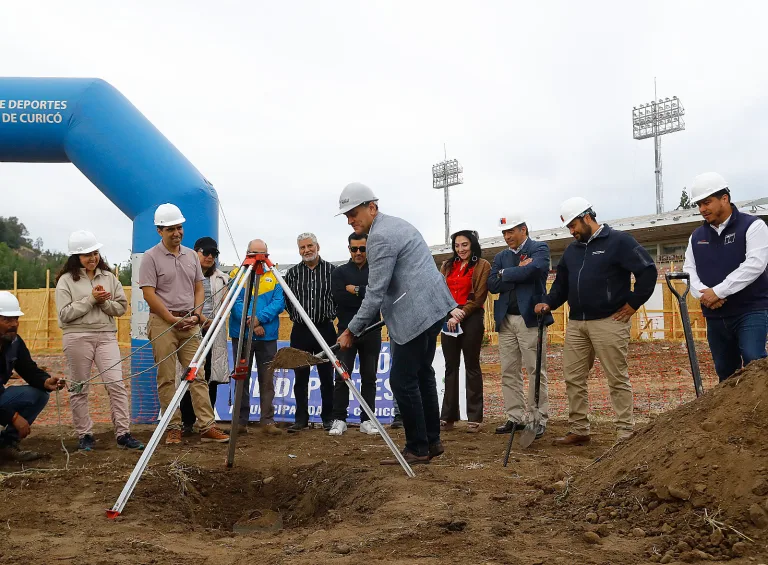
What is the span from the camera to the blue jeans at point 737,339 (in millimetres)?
4969

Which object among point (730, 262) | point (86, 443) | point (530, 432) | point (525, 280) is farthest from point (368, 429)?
point (730, 262)

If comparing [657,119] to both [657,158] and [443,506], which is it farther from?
[443,506]

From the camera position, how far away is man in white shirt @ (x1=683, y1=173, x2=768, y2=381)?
4.98 metres

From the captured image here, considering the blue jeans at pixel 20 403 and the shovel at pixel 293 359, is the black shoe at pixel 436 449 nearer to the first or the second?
the shovel at pixel 293 359

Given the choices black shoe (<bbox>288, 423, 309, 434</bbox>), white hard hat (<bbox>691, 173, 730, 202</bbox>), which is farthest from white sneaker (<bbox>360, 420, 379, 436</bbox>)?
white hard hat (<bbox>691, 173, 730, 202</bbox>)

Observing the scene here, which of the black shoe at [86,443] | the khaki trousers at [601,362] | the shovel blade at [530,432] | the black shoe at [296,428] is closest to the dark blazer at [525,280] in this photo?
the khaki trousers at [601,362]

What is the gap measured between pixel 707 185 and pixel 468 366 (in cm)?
320

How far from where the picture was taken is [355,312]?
7523mm

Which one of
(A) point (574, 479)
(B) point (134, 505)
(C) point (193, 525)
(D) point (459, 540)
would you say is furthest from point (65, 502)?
(A) point (574, 479)

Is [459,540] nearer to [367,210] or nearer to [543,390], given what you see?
[367,210]

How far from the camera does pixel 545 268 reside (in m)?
6.88

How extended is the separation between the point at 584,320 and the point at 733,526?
3087mm

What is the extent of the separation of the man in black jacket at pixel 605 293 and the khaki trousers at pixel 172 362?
10.6 ft

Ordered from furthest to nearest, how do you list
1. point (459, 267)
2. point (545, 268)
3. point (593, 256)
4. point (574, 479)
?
point (459, 267), point (545, 268), point (593, 256), point (574, 479)
